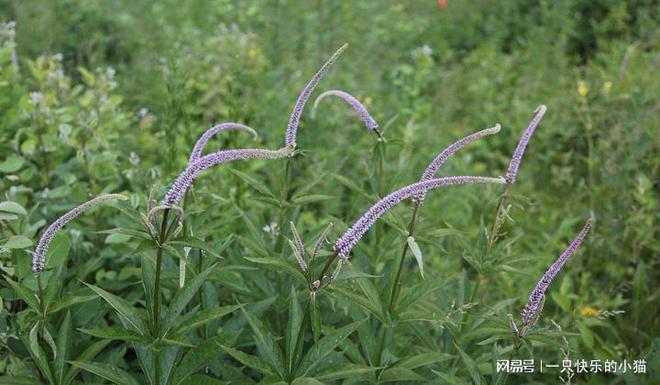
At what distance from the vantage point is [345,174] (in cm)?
379

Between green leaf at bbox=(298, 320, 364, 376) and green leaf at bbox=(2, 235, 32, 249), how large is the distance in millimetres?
745

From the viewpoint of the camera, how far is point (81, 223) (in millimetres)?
2473

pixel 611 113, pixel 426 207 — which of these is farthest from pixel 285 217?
pixel 611 113

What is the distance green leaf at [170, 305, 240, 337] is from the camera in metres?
1.57

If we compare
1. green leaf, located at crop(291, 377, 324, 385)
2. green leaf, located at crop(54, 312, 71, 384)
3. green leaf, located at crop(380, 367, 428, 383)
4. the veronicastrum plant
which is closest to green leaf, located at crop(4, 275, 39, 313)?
the veronicastrum plant

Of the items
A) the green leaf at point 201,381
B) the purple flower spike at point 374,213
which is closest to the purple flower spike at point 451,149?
the purple flower spike at point 374,213

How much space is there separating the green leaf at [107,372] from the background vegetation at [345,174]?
0.05 feet

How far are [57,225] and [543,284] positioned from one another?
42.1 inches

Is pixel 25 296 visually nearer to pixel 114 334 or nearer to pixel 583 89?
pixel 114 334

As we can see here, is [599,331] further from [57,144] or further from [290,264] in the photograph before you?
[57,144]

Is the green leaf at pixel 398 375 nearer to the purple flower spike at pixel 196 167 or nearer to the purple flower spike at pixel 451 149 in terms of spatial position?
the purple flower spike at pixel 451 149

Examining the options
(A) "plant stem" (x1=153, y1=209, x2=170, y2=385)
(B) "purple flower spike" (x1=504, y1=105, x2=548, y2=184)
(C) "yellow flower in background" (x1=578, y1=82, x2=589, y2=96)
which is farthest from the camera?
(C) "yellow flower in background" (x1=578, y1=82, x2=589, y2=96)

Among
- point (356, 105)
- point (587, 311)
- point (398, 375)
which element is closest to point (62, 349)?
point (398, 375)

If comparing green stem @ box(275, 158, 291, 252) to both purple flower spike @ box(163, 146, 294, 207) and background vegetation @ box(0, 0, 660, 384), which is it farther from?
purple flower spike @ box(163, 146, 294, 207)
